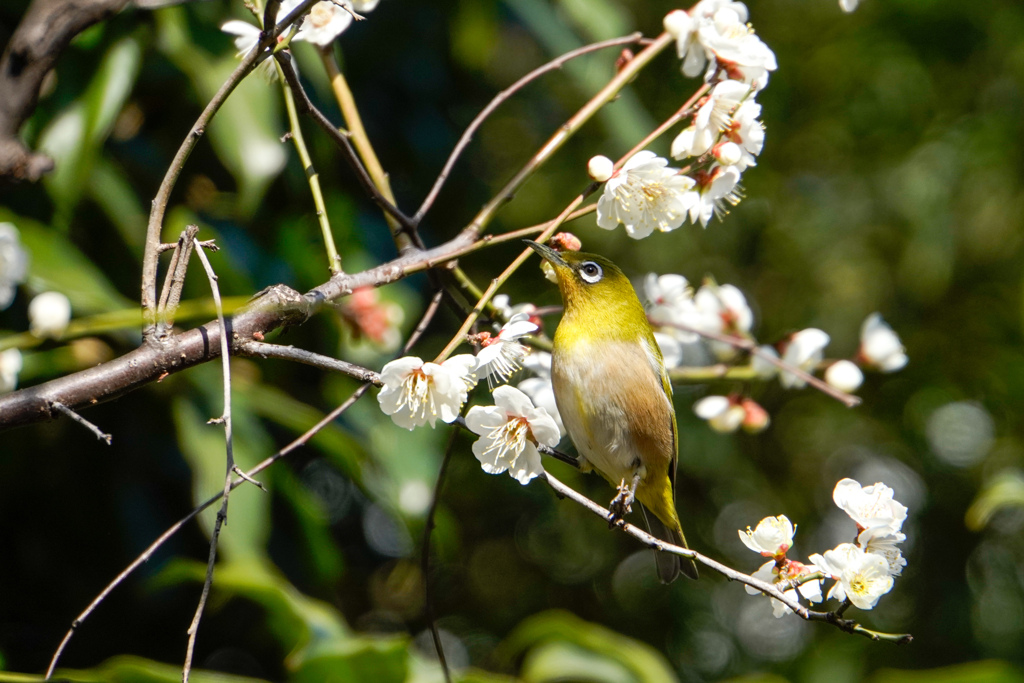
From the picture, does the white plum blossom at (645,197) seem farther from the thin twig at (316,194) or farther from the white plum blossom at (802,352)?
the white plum blossom at (802,352)

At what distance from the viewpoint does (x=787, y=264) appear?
4.72 m

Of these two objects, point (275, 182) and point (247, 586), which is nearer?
point (247, 586)

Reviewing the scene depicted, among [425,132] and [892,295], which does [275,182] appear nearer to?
[425,132]

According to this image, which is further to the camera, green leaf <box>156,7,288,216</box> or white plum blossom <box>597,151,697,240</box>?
green leaf <box>156,7,288,216</box>

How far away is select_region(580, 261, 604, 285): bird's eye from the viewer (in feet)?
5.25

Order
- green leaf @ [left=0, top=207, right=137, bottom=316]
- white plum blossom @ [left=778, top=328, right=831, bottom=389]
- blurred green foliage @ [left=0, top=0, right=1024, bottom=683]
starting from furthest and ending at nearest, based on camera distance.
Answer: blurred green foliage @ [left=0, top=0, right=1024, bottom=683], white plum blossom @ [left=778, top=328, right=831, bottom=389], green leaf @ [left=0, top=207, right=137, bottom=316]

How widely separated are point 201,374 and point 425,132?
4.04ft

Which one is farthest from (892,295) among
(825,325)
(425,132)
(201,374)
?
(201,374)

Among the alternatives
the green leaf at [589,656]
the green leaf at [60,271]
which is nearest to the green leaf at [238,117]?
the green leaf at [60,271]

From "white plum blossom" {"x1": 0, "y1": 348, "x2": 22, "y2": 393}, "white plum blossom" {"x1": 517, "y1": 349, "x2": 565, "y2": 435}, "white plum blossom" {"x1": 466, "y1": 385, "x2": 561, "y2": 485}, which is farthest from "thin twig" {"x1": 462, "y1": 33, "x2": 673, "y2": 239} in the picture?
"white plum blossom" {"x1": 0, "y1": 348, "x2": 22, "y2": 393}

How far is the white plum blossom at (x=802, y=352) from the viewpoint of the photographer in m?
1.83

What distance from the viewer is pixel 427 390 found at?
1.09 m

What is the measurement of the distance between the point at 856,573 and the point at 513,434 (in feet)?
1.64

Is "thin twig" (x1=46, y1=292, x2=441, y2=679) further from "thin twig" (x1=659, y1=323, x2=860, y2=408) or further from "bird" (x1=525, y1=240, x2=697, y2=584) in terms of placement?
"thin twig" (x1=659, y1=323, x2=860, y2=408)
